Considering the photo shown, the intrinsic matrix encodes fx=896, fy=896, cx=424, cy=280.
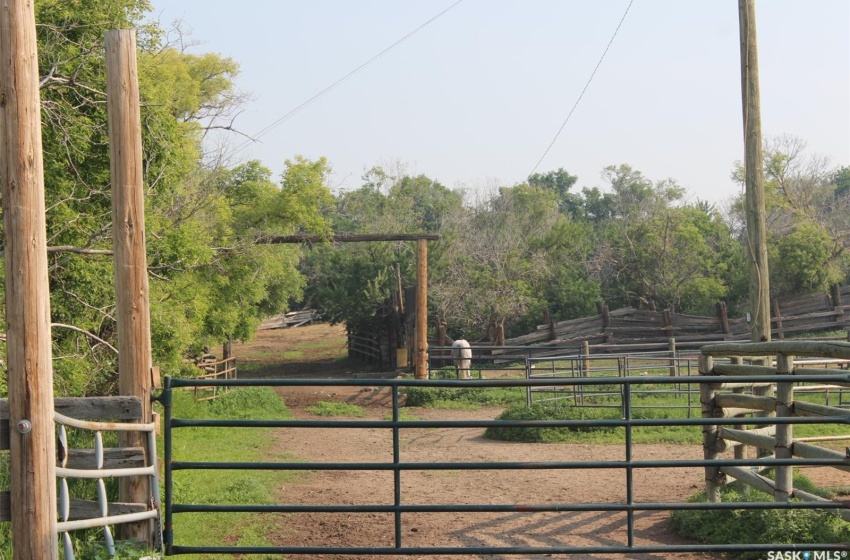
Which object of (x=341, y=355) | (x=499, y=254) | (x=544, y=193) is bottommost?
(x=341, y=355)

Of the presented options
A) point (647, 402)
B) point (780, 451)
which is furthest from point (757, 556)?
point (647, 402)

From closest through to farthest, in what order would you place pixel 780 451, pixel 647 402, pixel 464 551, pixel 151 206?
pixel 464 551
pixel 780 451
pixel 151 206
pixel 647 402

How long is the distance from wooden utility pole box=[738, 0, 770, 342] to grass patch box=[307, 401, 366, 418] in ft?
35.7

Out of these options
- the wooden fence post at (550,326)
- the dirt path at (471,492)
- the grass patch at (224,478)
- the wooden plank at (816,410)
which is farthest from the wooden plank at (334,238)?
the wooden plank at (816,410)

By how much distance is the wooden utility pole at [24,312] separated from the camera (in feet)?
17.3

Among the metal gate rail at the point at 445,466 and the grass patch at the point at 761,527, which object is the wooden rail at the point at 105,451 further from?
the grass patch at the point at 761,527

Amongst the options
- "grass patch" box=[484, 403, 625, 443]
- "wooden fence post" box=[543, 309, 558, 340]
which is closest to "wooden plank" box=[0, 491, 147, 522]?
"grass patch" box=[484, 403, 625, 443]

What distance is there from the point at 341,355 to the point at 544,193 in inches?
734

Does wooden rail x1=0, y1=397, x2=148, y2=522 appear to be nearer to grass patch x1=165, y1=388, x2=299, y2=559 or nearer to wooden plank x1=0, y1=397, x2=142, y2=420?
wooden plank x1=0, y1=397, x2=142, y2=420

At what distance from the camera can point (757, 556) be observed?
21.5 ft

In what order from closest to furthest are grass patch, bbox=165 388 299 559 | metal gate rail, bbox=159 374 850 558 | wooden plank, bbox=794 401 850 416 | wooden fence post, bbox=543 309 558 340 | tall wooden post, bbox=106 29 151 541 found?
metal gate rail, bbox=159 374 850 558, tall wooden post, bbox=106 29 151 541, wooden plank, bbox=794 401 850 416, grass patch, bbox=165 388 299 559, wooden fence post, bbox=543 309 558 340

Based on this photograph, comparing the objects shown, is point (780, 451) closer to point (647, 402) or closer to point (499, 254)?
point (647, 402)

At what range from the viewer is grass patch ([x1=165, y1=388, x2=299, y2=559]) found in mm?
8023

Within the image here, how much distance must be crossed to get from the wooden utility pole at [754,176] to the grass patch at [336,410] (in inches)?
429
